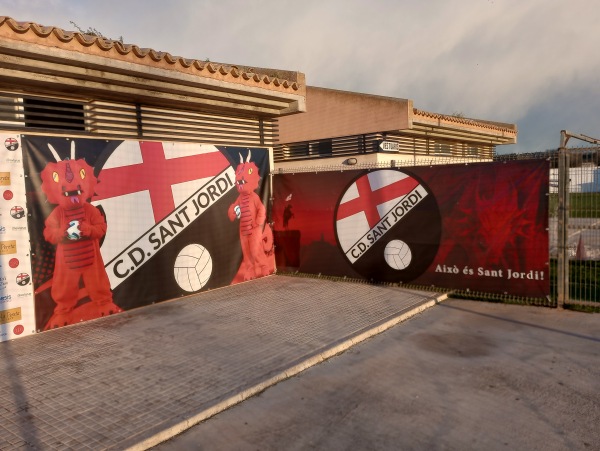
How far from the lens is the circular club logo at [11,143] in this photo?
22.2 ft

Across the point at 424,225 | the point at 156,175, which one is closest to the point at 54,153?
the point at 156,175

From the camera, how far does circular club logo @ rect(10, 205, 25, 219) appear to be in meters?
6.84

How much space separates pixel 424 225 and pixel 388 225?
30.0 inches

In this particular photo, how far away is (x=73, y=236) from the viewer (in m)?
7.48

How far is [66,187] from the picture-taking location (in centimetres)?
738

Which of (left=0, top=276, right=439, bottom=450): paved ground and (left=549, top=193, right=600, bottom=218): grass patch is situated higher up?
(left=549, top=193, right=600, bottom=218): grass patch

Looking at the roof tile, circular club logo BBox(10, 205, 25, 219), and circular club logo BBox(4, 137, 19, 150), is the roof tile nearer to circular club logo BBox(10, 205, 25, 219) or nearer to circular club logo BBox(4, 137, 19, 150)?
circular club logo BBox(4, 137, 19, 150)

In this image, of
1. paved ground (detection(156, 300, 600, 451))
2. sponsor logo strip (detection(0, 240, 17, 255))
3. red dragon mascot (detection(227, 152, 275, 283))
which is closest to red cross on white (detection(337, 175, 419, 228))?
red dragon mascot (detection(227, 152, 275, 283))

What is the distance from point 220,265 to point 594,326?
6.75 meters

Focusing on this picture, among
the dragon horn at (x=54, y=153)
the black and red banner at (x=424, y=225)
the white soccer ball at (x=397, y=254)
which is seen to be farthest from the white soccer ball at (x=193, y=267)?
the white soccer ball at (x=397, y=254)

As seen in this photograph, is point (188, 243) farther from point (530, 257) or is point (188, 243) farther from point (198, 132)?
point (530, 257)

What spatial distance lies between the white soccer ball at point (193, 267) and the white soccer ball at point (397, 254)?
12.0 ft

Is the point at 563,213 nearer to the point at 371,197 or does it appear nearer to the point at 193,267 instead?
the point at 371,197

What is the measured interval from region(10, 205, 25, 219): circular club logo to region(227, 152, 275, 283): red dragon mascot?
4061 mm
